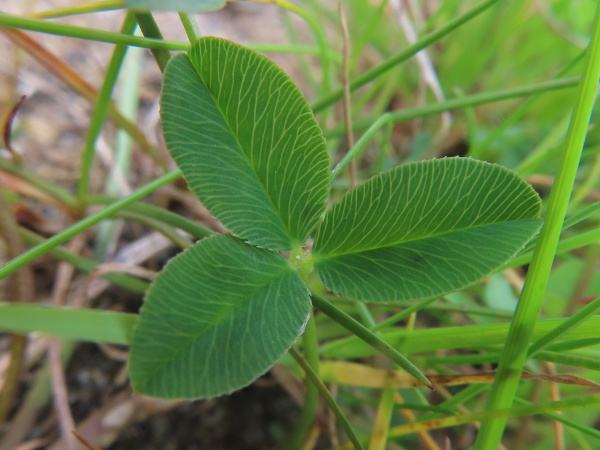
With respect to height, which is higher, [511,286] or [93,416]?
[511,286]

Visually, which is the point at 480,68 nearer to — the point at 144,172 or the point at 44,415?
the point at 144,172

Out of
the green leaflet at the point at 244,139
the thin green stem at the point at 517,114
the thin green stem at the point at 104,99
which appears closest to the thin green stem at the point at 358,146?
the green leaflet at the point at 244,139

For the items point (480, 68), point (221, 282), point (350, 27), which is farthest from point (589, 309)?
point (350, 27)

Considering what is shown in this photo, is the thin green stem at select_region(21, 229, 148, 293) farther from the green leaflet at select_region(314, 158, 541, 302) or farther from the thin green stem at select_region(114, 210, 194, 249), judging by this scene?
the green leaflet at select_region(314, 158, 541, 302)

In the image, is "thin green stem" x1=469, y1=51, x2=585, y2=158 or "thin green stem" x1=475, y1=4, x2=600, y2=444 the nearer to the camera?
"thin green stem" x1=475, y1=4, x2=600, y2=444

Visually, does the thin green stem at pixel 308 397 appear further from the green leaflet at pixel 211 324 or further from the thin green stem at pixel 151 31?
the thin green stem at pixel 151 31

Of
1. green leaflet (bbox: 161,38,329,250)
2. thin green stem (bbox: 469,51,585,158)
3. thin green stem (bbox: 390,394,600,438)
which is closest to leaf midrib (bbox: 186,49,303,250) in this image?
green leaflet (bbox: 161,38,329,250)

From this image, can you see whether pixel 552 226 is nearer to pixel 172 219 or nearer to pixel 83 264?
pixel 172 219

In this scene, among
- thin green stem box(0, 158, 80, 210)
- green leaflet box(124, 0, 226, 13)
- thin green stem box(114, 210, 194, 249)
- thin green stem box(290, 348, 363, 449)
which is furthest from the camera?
thin green stem box(0, 158, 80, 210)
